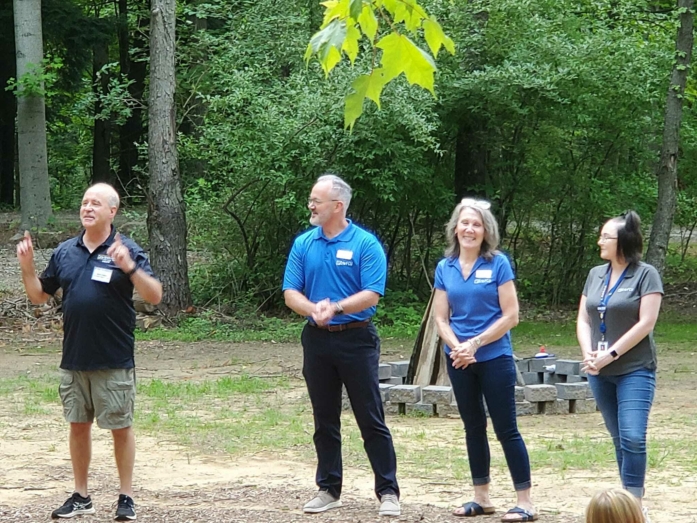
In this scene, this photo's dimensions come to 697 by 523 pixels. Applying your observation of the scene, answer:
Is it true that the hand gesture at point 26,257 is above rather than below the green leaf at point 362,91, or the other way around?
below

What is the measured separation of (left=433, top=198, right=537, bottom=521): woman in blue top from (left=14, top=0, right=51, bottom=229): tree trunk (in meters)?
14.9

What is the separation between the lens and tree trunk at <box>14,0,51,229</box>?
1891 centimetres

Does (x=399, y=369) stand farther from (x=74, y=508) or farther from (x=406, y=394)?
(x=74, y=508)

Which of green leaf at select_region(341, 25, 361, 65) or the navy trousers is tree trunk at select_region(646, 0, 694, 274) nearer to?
the navy trousers

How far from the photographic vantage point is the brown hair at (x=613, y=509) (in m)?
2.75

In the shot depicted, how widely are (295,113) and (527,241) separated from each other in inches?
203

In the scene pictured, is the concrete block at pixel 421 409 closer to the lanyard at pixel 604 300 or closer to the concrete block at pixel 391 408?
the concrete block at pixel 391 408

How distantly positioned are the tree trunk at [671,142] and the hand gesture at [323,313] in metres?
11.3

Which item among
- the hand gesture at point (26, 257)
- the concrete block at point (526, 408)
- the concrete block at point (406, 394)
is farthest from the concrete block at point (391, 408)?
the hand gesture at point (26, 257)

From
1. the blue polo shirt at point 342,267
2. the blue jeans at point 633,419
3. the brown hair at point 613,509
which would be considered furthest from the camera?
the blue polo shirt at point 342,267

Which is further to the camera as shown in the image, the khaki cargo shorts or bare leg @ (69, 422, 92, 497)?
bare leg @ (69, 422, 92, 497)

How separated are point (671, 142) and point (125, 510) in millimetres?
12234

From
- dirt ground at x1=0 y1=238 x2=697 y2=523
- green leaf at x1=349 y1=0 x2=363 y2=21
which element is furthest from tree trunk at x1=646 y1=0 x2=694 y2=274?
green leaf at x1=349 y1=0 x2=363 y2=21

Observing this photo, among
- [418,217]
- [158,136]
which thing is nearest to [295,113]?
[158,136]
